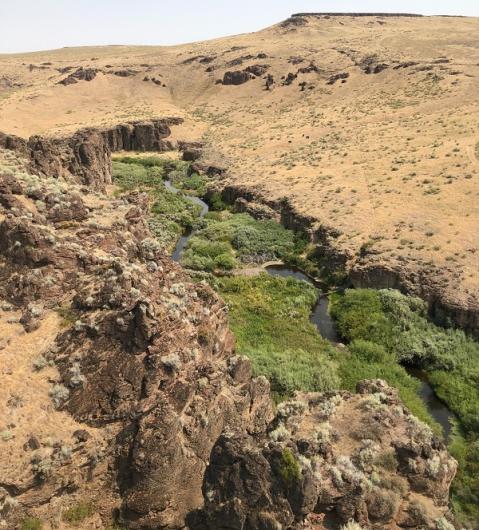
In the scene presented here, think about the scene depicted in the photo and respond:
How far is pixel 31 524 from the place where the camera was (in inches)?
504

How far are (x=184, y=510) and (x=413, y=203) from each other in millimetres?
39882

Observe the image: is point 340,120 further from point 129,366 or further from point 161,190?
point 129,366

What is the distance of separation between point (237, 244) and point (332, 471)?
32487 mm

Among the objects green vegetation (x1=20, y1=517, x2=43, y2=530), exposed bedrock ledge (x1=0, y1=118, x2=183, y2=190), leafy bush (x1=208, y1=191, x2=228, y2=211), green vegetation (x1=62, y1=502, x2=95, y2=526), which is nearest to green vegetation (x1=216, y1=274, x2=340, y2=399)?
green vegetation (x1=62, y1=502, x2=95, y2=526)

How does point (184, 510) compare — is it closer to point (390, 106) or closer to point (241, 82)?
point (390, 106)

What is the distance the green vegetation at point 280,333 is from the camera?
82.6ft

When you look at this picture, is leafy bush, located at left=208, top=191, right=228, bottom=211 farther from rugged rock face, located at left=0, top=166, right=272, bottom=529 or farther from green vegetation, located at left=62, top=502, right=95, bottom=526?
green vegetation, located at left=62, top=502, right=95, bottom=526

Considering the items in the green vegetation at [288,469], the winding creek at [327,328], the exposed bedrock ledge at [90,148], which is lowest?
the winding creek at [327,328]

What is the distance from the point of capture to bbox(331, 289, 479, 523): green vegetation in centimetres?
2158

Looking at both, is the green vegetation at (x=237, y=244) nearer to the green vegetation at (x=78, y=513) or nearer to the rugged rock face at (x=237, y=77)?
the green vegetation at (x=78, y=513)

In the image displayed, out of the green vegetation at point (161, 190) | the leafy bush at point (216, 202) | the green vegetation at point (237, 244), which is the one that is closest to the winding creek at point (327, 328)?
the green vegetation at point (161, 190)

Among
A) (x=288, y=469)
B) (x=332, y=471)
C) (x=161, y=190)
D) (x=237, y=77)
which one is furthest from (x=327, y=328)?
(x=237, y=77)

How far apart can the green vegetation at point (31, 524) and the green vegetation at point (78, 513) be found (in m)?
0.71

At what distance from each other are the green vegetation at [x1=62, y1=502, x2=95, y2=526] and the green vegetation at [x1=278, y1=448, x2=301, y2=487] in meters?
5.93
